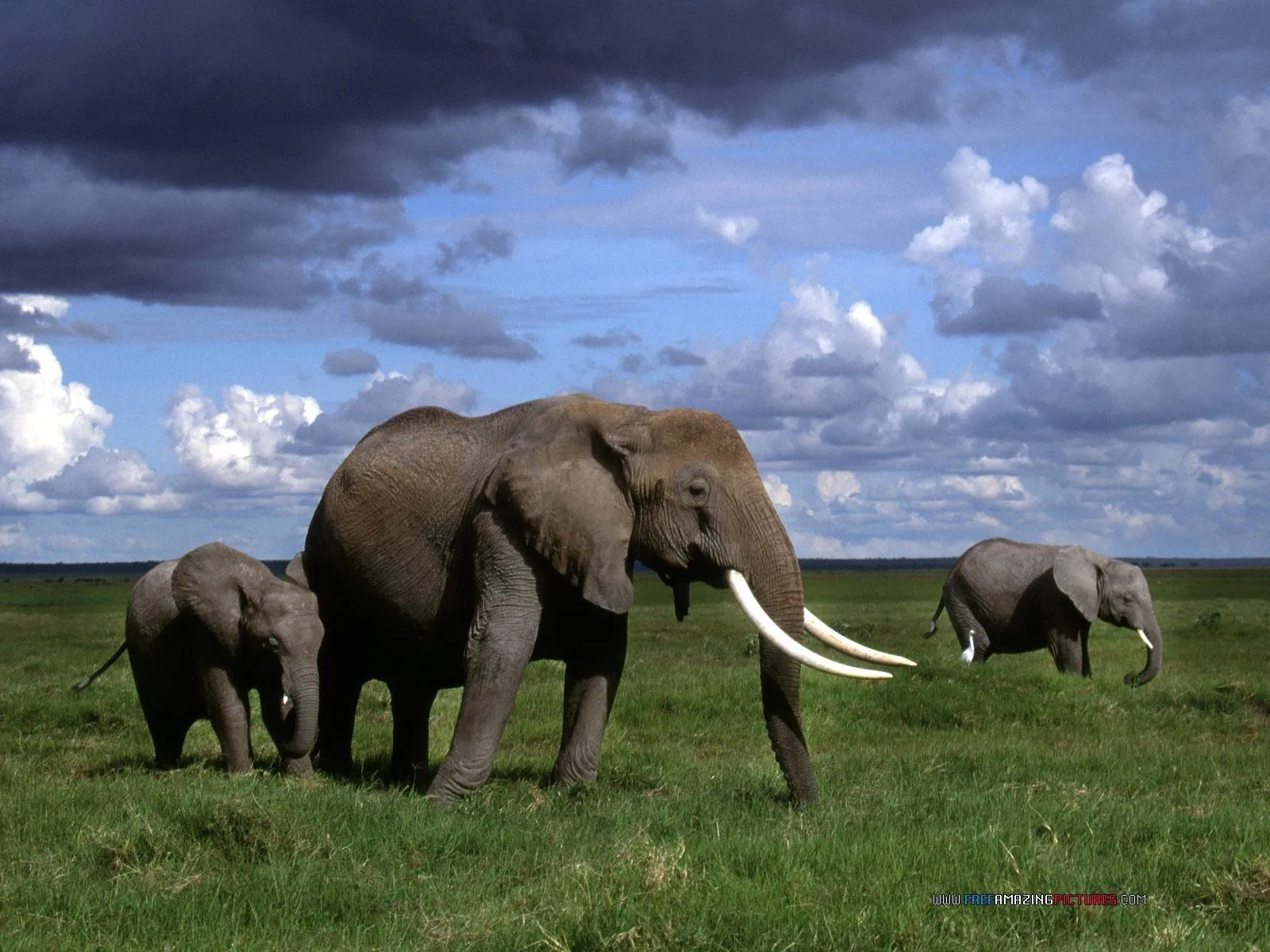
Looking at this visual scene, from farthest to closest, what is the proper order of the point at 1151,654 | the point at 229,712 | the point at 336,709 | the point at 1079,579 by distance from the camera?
the point at 1079,579, the point at 1151,654, the point at 336,709, the point at 229,712

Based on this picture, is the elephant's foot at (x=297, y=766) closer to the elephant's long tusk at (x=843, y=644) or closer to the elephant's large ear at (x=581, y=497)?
the elephant's large ear at (x=581, y=497)

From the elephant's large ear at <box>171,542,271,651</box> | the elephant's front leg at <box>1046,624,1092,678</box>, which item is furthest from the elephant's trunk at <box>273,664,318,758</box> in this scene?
the elephant's front leg at <box>1046,624,1092,678</box>

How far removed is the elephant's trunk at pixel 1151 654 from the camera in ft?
74.2

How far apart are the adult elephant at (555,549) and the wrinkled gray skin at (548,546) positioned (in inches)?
0.5

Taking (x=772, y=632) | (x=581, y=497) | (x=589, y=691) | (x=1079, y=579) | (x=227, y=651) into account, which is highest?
(x=581, y=497)

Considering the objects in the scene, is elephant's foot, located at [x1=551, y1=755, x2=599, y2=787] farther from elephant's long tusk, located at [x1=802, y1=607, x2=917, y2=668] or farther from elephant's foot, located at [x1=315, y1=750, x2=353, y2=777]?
elephant's foot, located at [x1=315, y1=750, x2=353, y2=777]

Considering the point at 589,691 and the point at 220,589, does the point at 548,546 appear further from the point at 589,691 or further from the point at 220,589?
the point at 220,589

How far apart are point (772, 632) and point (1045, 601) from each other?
636 inches

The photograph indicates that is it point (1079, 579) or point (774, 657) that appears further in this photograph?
point (1079, 579)

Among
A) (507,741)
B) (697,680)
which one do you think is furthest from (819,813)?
(697,680)

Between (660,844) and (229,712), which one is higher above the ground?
(229,712)

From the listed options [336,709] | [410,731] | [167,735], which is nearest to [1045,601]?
[410,731]

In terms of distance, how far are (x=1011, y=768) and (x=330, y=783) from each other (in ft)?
18.3

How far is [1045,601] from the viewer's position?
24.7 m
